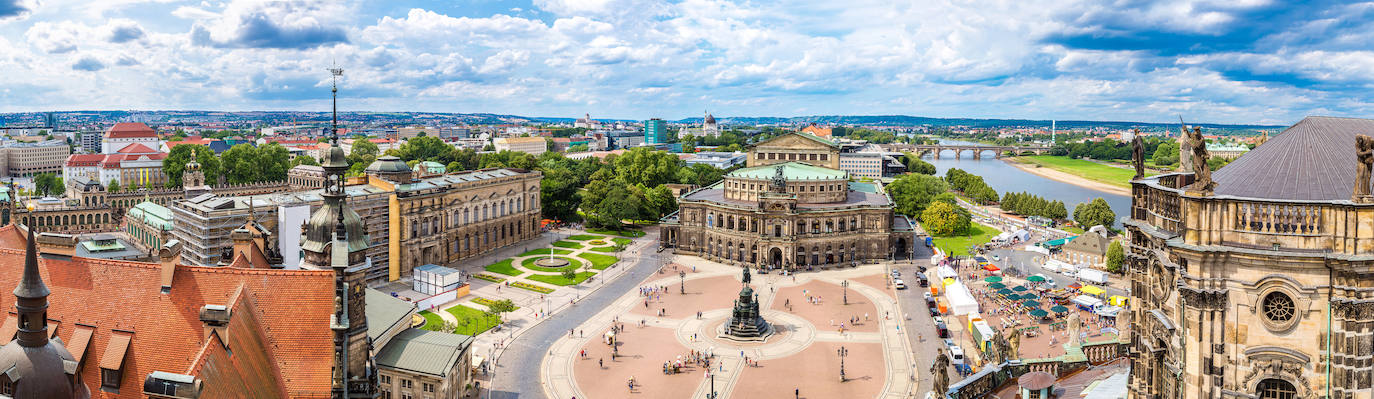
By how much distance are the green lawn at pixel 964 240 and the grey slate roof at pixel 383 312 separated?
218ft

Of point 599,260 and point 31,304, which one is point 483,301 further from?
point 31,304

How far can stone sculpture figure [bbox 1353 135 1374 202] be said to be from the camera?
52.3 feet

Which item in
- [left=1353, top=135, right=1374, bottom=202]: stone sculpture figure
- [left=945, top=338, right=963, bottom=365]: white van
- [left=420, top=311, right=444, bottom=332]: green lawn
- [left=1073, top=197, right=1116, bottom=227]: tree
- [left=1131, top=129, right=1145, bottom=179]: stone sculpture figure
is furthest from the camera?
[left=1073, top=197, right=1116, bottom=227]: tree

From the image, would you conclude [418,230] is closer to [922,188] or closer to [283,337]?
[283,337]

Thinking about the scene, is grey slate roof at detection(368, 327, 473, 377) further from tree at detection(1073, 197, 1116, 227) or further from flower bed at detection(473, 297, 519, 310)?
tree at detection(1073, 197, 1116, 227)

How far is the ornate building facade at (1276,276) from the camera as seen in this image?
1641cm

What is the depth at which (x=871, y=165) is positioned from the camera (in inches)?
7667

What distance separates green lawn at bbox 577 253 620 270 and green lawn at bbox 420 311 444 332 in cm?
2240

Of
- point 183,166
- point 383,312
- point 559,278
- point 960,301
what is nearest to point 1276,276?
point 383,312

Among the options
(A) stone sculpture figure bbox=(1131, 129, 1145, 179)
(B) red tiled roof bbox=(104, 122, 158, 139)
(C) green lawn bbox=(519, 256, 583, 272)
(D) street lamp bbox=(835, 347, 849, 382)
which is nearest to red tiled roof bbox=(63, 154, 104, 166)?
(B) red tiled roof bbox=(104, 122, 158, 139)

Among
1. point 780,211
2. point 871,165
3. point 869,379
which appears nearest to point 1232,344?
point 869,379

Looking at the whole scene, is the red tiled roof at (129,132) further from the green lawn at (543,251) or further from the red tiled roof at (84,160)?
the green lawn at (543,251)

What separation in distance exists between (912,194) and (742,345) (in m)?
72.9

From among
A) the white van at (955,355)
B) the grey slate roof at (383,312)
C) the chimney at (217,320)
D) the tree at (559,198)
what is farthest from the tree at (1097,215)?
the chimney at (217,320)
